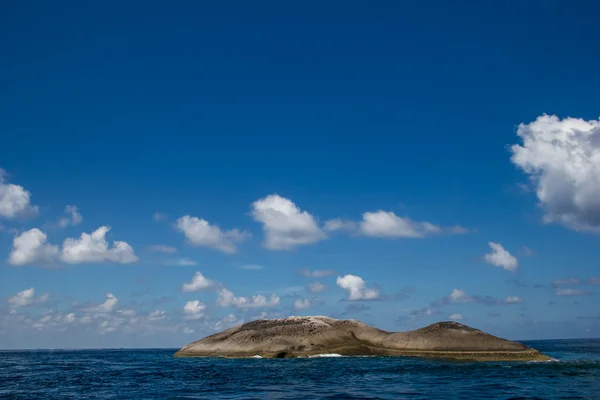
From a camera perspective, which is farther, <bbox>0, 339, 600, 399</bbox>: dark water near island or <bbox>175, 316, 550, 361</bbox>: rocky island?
<bbox>175, 316, 550, 361</bbox>: rocky island

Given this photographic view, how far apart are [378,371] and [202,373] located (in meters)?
19.6

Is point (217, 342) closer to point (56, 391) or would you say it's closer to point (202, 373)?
point (202, 373)

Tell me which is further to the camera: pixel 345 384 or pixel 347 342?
pixel 347 342

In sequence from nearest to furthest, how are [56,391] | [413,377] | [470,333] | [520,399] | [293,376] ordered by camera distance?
[520,399], [56,391], [413,377], [293,376], [470,333]

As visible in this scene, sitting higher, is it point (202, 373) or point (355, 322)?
point (355, 322)

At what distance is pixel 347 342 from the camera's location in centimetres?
8112

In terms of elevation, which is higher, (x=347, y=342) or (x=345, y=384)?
(x=347, y=342)

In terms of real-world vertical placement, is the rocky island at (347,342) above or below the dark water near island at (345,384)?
above

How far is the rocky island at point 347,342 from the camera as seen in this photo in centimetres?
6712

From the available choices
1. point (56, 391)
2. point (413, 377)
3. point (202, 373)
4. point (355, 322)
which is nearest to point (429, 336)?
point (355, 322)

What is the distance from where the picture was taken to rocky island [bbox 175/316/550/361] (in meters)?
67.1

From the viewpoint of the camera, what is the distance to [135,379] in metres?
51.1

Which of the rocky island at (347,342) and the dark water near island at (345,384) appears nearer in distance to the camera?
the dark water near island at (345,384)

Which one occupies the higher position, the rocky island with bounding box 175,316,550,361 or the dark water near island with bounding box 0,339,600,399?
the rocky island with bounding box 175,316,550,361
